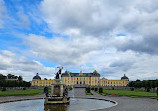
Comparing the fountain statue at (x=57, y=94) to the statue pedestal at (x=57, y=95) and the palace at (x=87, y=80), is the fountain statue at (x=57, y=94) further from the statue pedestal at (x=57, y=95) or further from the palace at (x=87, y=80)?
the palace at (x=87, y=80)

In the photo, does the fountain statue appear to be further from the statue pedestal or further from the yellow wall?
the yellow wall

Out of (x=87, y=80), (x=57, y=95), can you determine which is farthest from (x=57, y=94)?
(x=87, y=80)

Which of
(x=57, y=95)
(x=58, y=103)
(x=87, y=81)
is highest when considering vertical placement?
(x=57, y=95)

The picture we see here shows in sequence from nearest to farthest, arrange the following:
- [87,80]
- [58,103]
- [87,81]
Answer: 1. [58,103]
2. [87,81]
3. [87,80]

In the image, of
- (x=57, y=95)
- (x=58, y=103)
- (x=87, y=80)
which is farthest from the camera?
(x=87, y=80)

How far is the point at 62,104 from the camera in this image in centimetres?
2116

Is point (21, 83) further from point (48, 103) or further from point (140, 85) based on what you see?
point (48, 103)

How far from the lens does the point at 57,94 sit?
2347 cm

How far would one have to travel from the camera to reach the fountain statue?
21.2 meters

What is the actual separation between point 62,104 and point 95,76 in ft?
389

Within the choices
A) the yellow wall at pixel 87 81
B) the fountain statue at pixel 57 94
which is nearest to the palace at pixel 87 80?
the yellow wall at pixel 87 81

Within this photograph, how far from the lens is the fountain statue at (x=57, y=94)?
21219 mm

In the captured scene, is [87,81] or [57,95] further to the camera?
[87,81]

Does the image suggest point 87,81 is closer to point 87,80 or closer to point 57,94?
point 87,80
